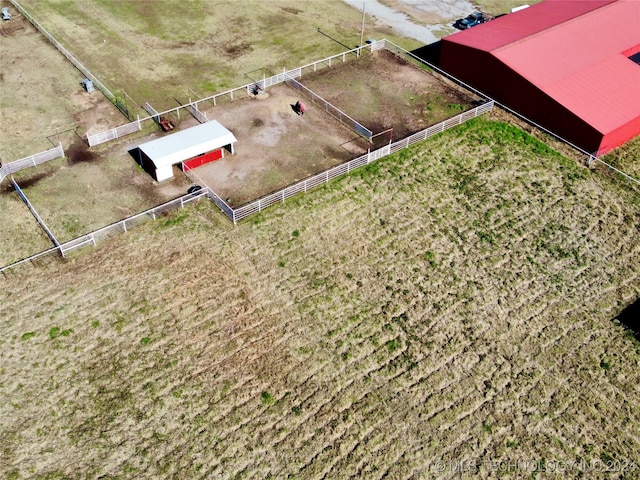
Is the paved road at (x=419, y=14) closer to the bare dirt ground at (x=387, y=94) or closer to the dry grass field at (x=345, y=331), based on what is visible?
the bare dirt ground at (x=387, y=94)

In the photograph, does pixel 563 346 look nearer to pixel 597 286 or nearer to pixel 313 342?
pixel 597 286

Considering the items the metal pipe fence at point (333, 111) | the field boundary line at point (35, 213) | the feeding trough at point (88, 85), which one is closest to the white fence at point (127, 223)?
the field boundary line at point (35, 213)

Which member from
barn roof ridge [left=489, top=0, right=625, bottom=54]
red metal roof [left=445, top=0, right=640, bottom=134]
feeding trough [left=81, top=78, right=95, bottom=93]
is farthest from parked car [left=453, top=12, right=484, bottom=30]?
feeding trough [left=81, top=78, right=95, bottom=93]

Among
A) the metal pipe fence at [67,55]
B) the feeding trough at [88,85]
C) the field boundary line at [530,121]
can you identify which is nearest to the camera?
the field boundary line at [530,121]

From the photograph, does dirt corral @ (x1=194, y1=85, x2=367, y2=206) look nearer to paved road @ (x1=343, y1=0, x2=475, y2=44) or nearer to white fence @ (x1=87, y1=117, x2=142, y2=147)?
white fence @ (x1=87, y1=117, x2=142, y2=147)

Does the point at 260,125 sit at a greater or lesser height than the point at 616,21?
lesser

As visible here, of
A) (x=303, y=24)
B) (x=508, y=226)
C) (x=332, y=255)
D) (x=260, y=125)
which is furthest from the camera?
(x=303, y=24)

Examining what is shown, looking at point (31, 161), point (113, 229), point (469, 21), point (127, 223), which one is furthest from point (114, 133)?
point (469, 21)

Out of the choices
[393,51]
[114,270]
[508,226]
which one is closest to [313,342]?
[114,270]
